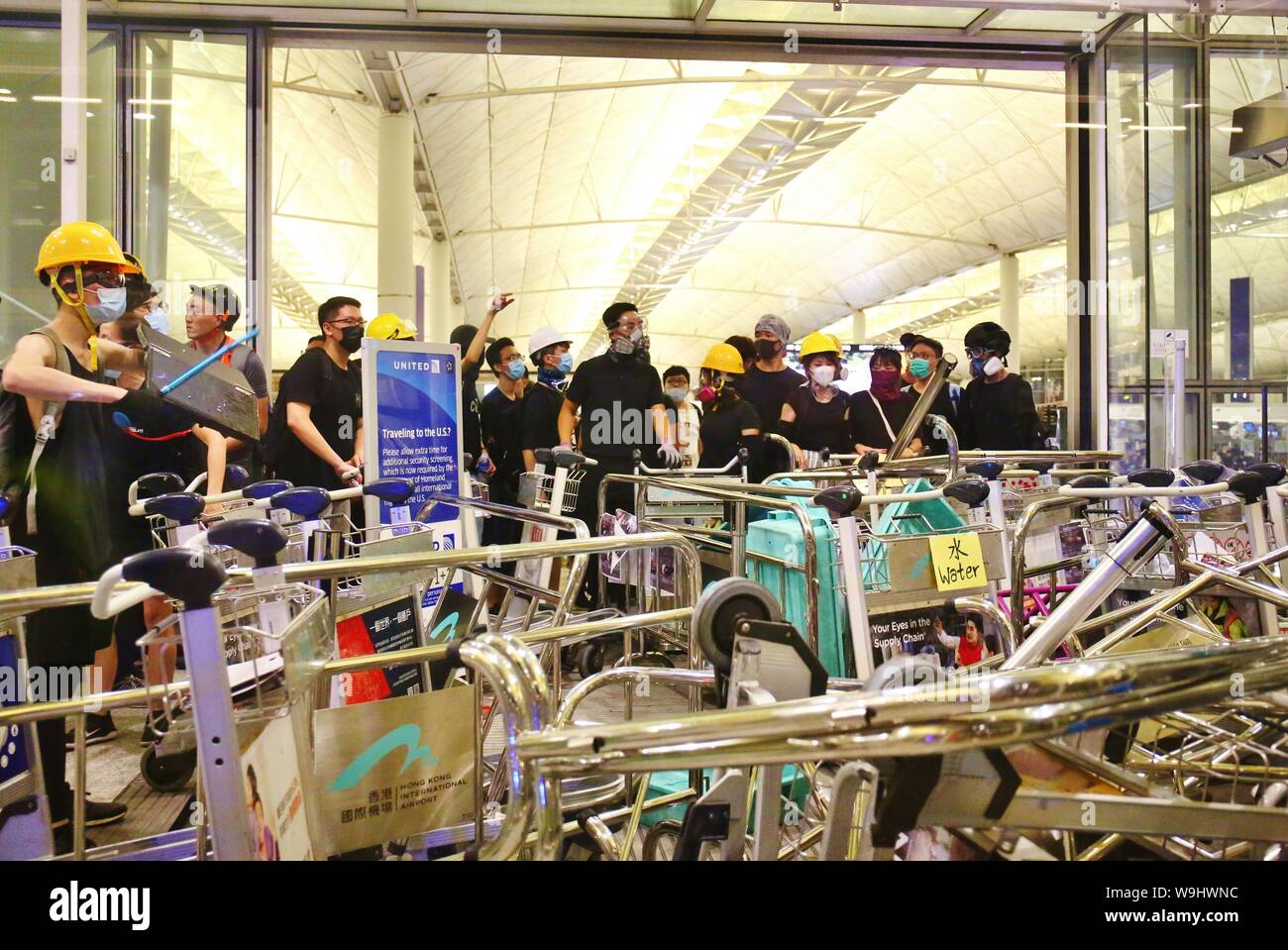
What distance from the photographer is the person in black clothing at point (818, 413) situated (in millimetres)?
6328

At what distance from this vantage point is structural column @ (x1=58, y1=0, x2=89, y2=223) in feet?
14.9

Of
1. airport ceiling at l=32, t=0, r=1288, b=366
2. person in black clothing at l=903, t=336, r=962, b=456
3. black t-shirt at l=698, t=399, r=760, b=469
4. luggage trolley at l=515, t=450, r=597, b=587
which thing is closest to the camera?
luggage trolley at l=515, t=450, r=597, b=587

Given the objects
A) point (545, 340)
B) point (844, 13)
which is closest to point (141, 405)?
point (545, 340)

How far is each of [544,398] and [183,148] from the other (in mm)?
2961

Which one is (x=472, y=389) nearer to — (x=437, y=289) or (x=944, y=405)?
(x=944, y=405)

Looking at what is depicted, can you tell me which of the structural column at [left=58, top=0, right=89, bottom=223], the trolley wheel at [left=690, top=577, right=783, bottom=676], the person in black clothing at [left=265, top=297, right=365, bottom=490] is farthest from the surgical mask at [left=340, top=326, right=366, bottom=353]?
the trolley wheel at [left=690, top=577, right=783, bottom=676]

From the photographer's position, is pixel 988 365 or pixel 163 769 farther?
pixel 988 365

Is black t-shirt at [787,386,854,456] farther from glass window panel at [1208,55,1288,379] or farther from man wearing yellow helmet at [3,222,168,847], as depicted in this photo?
man wearing yellow helmet at [3,222,168,847]

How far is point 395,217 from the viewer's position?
10.6 m

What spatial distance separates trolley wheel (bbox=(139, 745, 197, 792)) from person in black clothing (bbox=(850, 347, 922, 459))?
13.4 ft

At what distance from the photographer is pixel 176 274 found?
6520 mm

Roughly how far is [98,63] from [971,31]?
5.45 m

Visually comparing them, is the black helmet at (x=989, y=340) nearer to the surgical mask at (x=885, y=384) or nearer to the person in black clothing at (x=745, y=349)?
the surgical mask at (x=885, y=384)
